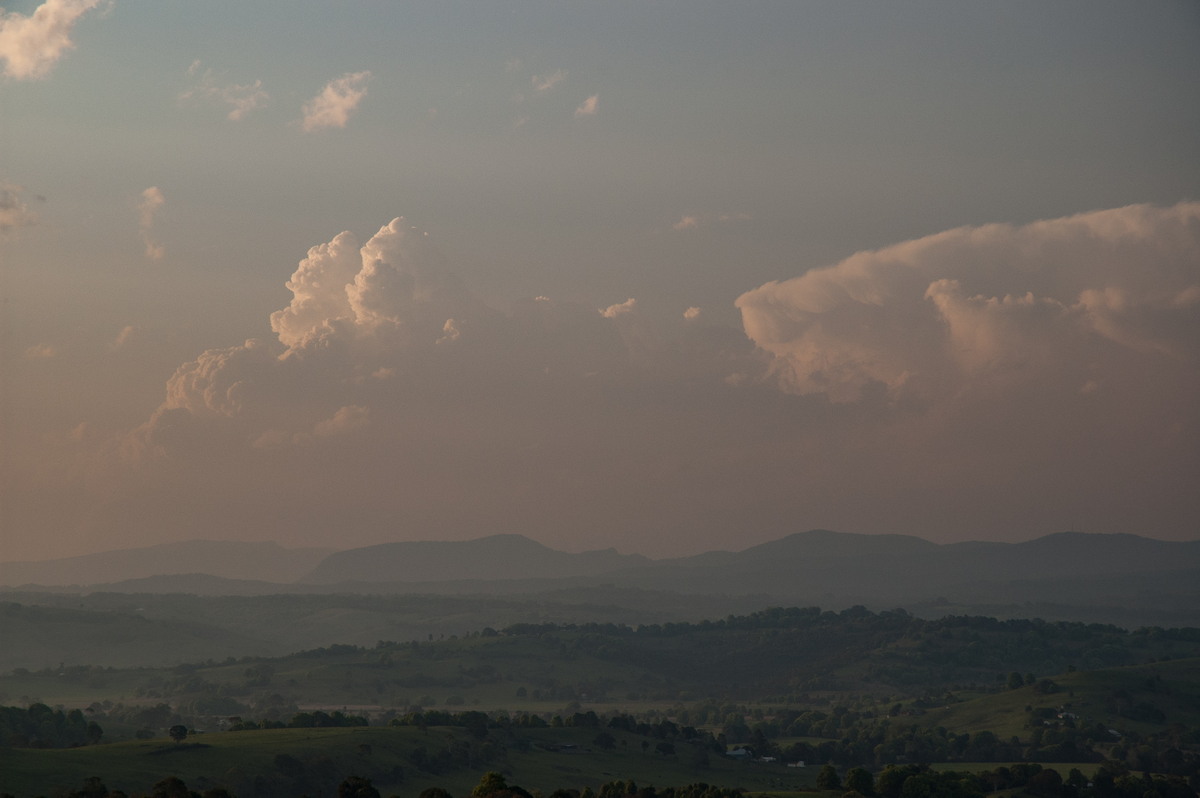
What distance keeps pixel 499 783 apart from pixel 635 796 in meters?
23.8

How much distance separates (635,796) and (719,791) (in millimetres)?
14259

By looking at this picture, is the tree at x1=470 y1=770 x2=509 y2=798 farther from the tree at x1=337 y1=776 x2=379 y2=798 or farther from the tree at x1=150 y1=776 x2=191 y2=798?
the tree at x1=150 y1=776 x2=191 y2=798

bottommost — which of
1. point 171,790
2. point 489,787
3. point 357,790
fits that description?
point 357,790

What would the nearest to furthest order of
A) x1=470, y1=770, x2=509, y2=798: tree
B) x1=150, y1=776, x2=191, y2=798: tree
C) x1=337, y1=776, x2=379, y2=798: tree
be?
x1=150, y1=776, x2=191, y2=798: tree
x1=337, y1=776, x2=379, y2=798: tree
x1=470, y1=770, x2=509, y2=798: tree

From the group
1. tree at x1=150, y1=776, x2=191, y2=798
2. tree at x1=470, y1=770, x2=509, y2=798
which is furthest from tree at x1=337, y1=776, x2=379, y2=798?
tree at x1=150, y1=776, x2=191, y2=798

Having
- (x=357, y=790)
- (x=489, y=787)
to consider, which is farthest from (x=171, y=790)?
(x=489, y=787)

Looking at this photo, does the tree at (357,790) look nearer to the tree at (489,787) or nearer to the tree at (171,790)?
the tree at (489,787)

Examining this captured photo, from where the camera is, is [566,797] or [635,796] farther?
[635,796]

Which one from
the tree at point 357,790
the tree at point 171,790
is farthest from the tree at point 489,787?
the tree at point 171,790

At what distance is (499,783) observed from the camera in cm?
17712

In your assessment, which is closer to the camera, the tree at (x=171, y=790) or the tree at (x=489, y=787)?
the tree at (x=171, y=790)

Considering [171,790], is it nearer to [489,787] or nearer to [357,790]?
[357,790]

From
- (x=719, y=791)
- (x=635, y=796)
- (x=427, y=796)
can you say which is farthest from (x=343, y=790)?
(x=719, y=791)

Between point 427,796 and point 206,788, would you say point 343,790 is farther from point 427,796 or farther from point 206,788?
point 206,788
